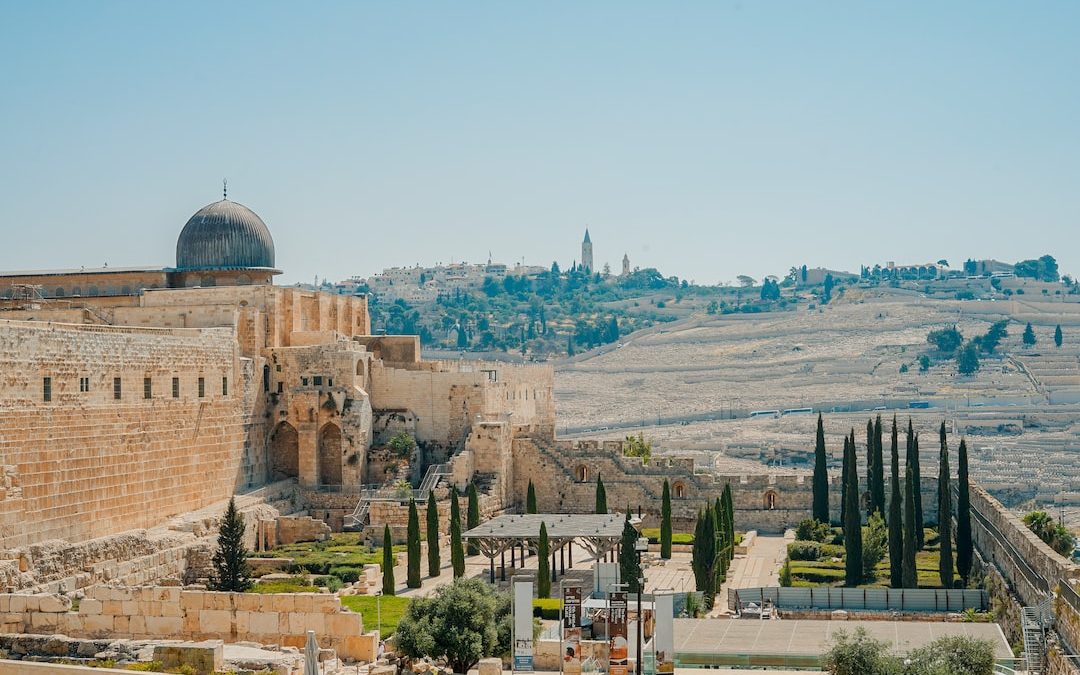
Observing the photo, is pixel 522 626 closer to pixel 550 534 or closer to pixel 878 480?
pixel 550 534

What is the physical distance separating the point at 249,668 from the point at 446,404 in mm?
24532

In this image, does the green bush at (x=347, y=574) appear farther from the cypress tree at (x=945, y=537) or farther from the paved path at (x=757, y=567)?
the cypress tree at (x=945, y=537)

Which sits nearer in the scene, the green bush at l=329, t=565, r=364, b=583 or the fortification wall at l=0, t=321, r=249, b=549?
the fortification wall at l=0, t=321, r=249, b=549

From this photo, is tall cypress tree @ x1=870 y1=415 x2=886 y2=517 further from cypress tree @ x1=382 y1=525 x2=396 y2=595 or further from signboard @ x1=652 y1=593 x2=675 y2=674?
signboard @ x1=652 y1=593 x2=675 y2=674

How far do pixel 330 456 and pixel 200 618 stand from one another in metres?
20.8

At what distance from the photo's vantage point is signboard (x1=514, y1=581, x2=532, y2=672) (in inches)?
870

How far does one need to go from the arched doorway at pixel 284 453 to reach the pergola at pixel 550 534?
923 centimetres

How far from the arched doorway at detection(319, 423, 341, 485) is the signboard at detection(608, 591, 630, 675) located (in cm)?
2387

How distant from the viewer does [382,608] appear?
31203mm

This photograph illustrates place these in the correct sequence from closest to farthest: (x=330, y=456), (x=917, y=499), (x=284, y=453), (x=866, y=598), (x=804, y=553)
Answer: (x=866, y=598) < (x=804, y=553) < (x=917, y=499) < (x=330, y=456) < (x=284, y=453)

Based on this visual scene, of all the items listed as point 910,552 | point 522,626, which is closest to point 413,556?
point 910,552

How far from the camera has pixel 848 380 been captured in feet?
447

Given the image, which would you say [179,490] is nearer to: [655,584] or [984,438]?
[655,584]

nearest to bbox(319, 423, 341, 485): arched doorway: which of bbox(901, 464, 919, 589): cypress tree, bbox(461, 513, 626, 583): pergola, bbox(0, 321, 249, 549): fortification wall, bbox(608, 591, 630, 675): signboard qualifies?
bbox(0, 321, 249, 549): fortification wall
